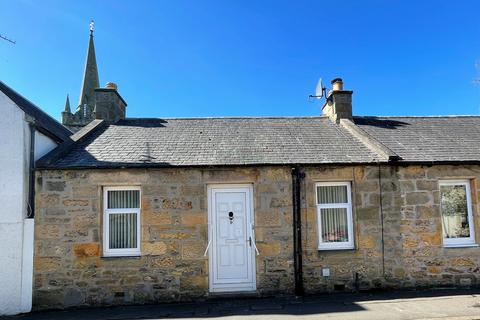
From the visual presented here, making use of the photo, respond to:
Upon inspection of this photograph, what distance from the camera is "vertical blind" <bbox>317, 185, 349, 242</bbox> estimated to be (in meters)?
7.77

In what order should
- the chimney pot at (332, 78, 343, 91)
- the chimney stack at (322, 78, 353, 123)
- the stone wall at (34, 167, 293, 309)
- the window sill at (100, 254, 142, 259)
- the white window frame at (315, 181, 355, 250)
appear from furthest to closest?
the chimney pot at (332, 78, 343, 91)
the chimney stack at (322, 78, 353, 123)
the white window frame at (315, 181, 355, 250)
the window sill at (100, 254, 142, 259)
the stone wall at (34, 167, 293, 309)

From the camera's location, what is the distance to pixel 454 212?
8031 mm

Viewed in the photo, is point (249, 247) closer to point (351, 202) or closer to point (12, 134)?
point (351, 202)

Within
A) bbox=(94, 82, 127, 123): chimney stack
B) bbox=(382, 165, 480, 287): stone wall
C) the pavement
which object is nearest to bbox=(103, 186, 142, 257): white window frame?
the pavement

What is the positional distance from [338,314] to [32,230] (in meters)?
6.10

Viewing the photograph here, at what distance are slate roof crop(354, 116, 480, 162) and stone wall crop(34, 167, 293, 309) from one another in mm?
3247

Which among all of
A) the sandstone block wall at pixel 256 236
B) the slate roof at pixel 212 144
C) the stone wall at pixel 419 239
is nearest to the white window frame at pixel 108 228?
the sandstone block wall at pixel 256 236

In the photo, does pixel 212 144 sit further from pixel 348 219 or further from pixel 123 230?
pixel 348 219

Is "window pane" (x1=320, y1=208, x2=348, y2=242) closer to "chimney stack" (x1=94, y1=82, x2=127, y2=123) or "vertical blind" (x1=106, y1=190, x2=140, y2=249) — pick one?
"vertical blind" (x1=106, y1=190, x2=140, y2=249)

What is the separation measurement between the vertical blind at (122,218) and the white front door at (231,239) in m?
1.62

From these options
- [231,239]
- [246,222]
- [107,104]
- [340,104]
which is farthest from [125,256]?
[340,104]

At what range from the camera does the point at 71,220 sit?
23.5ft

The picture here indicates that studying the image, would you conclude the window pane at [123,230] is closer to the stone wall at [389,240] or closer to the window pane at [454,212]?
the stone wall at [389,240]

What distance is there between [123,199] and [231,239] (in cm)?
250
